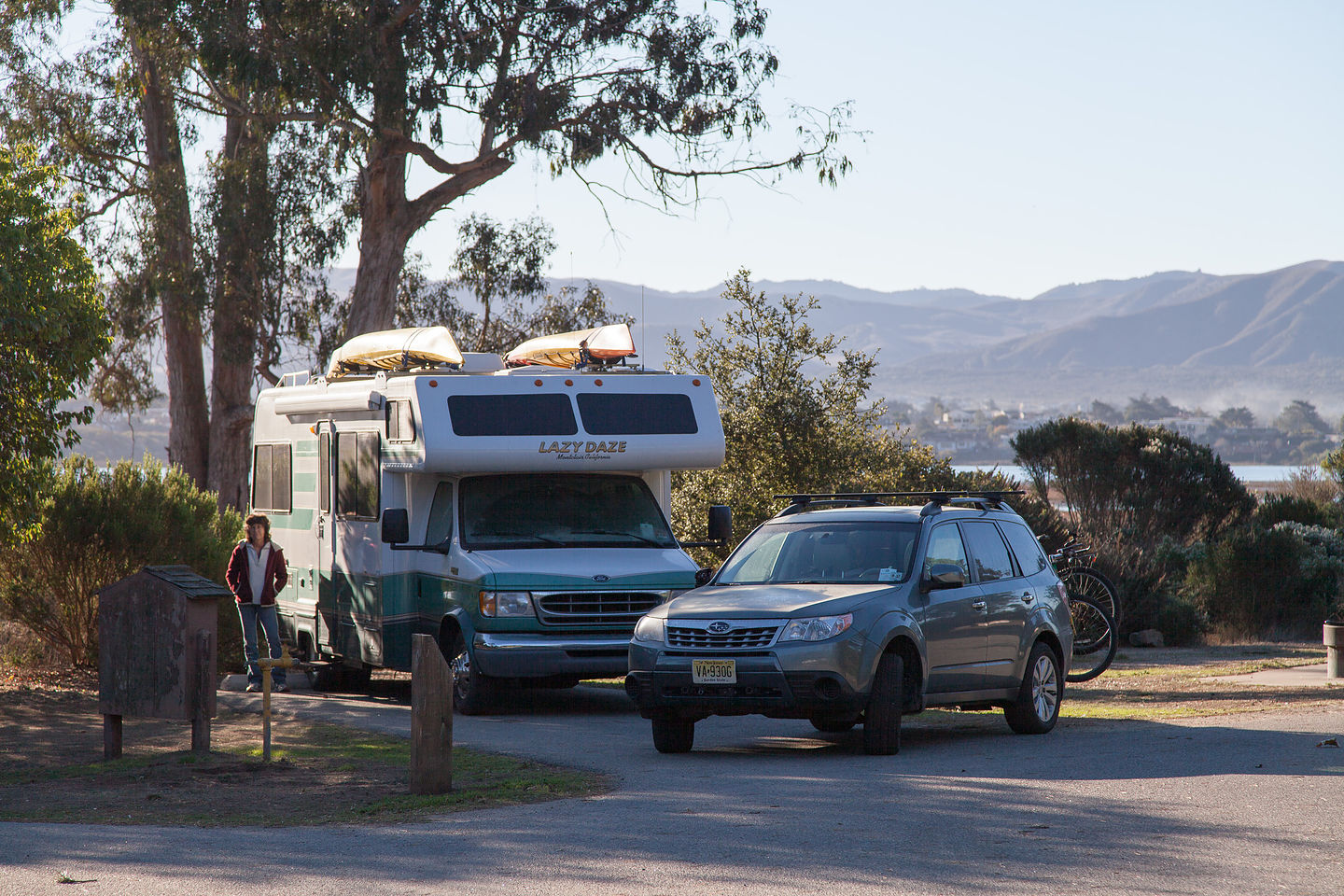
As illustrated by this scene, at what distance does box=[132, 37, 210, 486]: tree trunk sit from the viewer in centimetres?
2939

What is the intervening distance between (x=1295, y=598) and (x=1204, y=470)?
6.88 m

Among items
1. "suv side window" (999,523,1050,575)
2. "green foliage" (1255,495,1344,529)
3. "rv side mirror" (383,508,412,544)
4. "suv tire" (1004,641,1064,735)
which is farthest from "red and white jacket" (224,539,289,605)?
"green foliage" (1255,495,1344,529)

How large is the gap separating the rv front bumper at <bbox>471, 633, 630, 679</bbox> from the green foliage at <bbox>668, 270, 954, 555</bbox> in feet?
29.4

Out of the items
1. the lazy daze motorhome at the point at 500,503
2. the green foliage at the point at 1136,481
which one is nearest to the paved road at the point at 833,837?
the lazy daze motorhome at the point at 500,503

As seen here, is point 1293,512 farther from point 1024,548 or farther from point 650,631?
point 650,631

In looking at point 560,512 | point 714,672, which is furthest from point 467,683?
point 714,672

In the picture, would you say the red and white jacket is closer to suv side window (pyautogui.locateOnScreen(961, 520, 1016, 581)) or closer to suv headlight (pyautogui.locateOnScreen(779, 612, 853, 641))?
suv headlight (pyautogui.locateOnScreen(779, 612, 853, 641))

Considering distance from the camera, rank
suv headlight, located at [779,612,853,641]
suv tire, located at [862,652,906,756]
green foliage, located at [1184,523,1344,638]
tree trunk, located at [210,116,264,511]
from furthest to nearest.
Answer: tree trunk, located at [210,116,264,511]
green foliage, located at [1184,523,1344,638]
suv tire, located at [862,652,906,756]
suv headlight, located at [779,612,853,641]

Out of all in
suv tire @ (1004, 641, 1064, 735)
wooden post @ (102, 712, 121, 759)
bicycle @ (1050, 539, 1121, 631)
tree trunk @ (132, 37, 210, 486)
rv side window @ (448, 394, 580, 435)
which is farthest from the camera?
tree trunk @ (132, 37, 210, 486)

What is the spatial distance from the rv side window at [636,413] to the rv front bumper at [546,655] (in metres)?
1.89

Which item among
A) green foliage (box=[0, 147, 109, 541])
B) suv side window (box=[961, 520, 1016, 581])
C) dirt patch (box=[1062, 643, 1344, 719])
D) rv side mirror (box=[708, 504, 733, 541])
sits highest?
green foliage (box=[0, 147, 109, 541])

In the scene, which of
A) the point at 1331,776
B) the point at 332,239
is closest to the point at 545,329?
the point at 332,239

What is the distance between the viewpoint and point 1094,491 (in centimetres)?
2997

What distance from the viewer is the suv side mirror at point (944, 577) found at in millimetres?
10461
